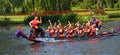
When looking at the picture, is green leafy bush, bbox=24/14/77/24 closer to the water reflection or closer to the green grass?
the green grass

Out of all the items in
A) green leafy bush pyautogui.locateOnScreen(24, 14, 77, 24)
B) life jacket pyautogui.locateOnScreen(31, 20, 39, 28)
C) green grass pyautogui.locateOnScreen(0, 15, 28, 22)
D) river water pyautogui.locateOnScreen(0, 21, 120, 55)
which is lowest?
green grass pyautogui.locateOnScreen(0, 15, 28, 22)

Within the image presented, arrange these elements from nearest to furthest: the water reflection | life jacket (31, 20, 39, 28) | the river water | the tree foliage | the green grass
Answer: the river water → the water reflection → life jacket (31, 20, 39, 28) → the tree foliage → the green grass

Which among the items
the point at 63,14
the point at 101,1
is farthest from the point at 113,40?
the point at 101,1

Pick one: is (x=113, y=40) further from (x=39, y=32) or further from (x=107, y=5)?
(x=107, y=5)

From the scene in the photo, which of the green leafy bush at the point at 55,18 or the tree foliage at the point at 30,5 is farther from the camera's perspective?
the tree foliage at the point at 30,5

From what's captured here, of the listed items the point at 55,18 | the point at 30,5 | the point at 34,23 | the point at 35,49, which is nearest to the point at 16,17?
the point at 30,5

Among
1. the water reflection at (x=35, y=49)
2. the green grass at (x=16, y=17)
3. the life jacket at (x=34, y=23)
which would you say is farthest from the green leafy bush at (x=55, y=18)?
the water reflection at (x=35, y=49)

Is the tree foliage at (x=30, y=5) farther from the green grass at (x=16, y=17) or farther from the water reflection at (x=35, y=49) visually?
the water reflection at (x=35, y=49)

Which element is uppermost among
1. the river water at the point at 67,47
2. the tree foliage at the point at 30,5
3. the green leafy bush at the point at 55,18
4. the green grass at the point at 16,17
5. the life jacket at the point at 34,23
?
the life jacket at the point at 34,23

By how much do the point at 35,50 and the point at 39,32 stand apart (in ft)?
15.0

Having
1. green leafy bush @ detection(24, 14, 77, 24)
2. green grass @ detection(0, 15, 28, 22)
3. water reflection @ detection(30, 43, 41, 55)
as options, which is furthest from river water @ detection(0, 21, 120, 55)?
green grass @ detection(0, 15, 28, 22)

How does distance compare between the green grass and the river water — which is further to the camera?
the green grass

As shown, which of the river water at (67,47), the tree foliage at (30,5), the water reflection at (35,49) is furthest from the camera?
the tree foliage at (30,5)

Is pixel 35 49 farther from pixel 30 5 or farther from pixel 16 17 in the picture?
pixel 16 17
